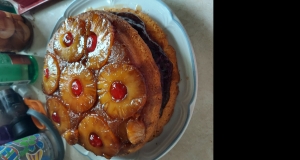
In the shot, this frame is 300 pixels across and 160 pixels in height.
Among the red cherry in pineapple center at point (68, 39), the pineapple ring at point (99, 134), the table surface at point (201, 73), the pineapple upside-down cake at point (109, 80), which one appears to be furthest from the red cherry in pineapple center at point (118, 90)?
the table surface at point (201, 73)

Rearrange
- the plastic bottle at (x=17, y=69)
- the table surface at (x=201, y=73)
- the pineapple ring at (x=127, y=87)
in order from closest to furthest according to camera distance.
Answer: the pineapple ring at (x=127, y=87)
the table surface at (x=201, y=73)
the plastic bottle at (x=17, y=69)

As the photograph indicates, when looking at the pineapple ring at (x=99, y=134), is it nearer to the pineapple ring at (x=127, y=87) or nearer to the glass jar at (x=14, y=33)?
the pineapple ring at (x=127, y=87)

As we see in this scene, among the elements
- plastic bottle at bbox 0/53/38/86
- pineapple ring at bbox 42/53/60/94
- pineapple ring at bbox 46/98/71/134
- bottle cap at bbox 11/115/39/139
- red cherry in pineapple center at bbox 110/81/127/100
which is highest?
red cherry in pineapple center at bbox 110/81/127/100

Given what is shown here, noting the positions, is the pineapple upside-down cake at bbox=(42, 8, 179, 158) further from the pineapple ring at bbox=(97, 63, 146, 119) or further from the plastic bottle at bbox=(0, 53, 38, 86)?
the plastic bottle at bbox=(0, 53, 38, 86)

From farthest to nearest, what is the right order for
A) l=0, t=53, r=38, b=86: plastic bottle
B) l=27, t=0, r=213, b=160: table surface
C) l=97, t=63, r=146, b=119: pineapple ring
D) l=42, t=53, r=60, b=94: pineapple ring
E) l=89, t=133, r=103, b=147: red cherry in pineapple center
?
l=0, t=53, r=38, b=86: plastic bottle → l=27, t=0, r=213, b=160: table surface → l=42, t=53, r=60, b=94: pineapple ring → l=89, t=133, r=103, b=147: red cherry in pineapple center → l=97, t=63, r=146, b=119: pineapple ring

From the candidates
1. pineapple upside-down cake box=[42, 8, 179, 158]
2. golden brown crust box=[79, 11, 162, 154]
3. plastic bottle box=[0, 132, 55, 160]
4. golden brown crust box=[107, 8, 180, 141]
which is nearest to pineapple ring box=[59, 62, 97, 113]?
pineapple upside-down cake box=[42, 8, 179, 158]

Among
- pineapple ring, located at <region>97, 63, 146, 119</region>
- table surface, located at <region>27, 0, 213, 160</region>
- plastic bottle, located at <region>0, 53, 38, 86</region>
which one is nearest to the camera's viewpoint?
pineapple ring, located at <region>97, 63, 146, 119</region>

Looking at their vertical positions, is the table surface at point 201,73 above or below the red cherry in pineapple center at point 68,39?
below
